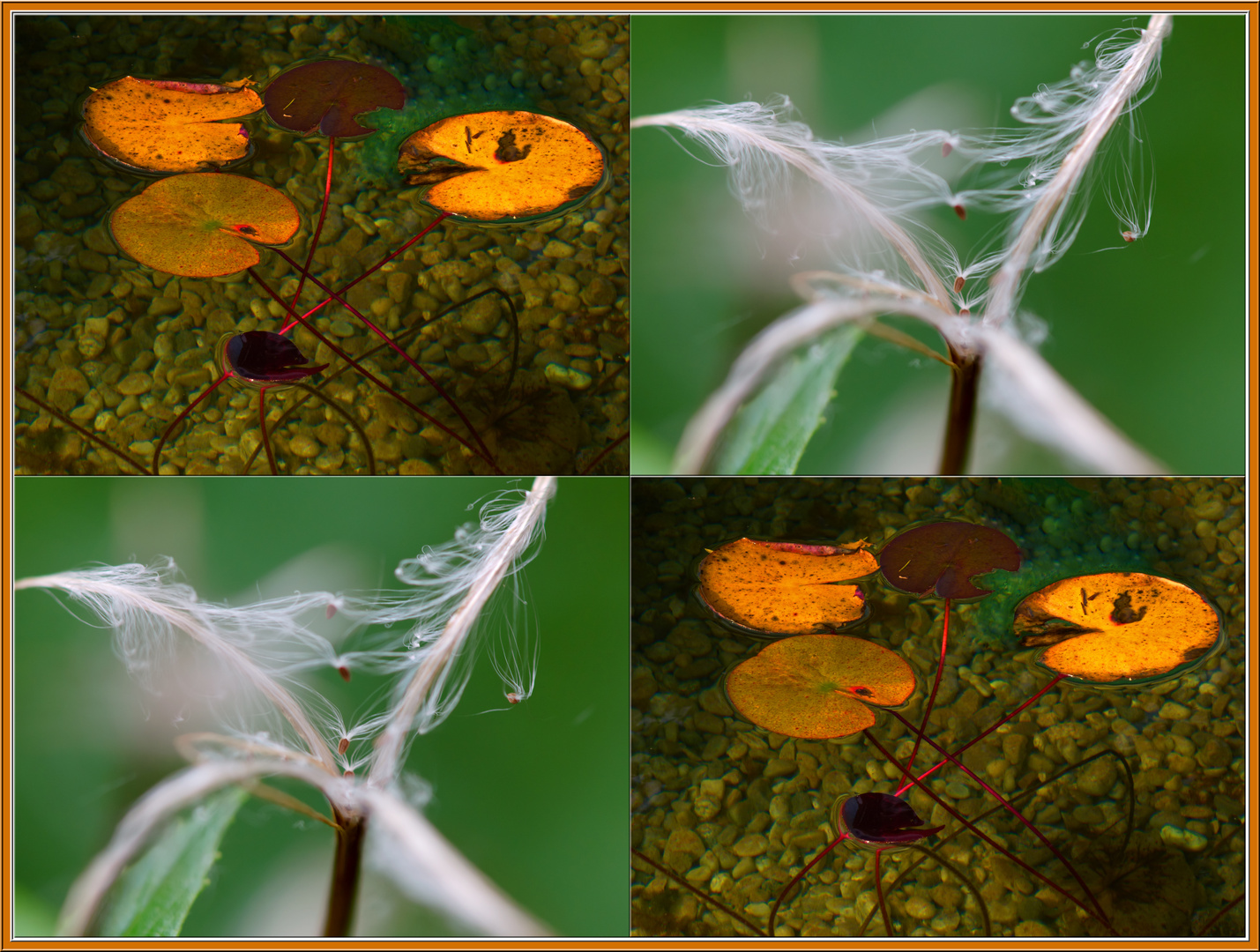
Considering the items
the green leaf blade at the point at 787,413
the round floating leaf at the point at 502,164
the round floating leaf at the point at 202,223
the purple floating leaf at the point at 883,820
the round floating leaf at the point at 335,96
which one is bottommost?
the purple floating leaf at the point at 883,820

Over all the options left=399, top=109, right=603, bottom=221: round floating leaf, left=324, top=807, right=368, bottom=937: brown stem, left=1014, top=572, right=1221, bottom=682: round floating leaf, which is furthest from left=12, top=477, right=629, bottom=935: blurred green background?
left=1014, top=572, right=1221, bottom=682: round floating leaf

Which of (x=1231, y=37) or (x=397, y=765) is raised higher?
(x=1231, y=37)

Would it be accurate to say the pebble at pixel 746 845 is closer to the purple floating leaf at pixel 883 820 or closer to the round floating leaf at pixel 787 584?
the purple floating leaf at pixel 883 820

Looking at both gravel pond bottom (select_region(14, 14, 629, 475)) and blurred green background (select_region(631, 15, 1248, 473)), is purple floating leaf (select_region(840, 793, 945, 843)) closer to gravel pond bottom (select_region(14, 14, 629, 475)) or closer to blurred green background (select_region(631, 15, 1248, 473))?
blurred green background (select_region(631, 15, 1248, 473))

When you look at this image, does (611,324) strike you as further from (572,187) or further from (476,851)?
(476,851)

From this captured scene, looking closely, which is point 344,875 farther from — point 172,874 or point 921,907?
point 921,907

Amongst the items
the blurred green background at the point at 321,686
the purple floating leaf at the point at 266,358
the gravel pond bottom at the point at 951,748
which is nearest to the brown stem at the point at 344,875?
the blurred green background at the point at 321,686

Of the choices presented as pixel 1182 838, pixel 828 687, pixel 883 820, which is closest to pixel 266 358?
pixel 828 687

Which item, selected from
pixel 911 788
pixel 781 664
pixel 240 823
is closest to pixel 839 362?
pixel 781 664
